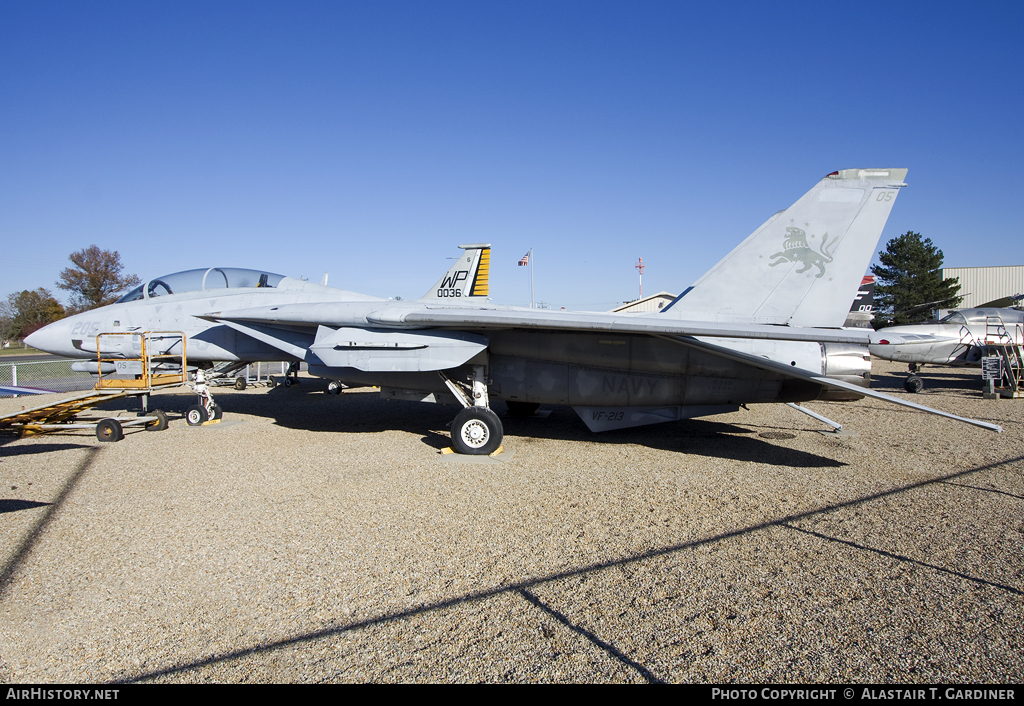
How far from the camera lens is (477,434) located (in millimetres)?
7559

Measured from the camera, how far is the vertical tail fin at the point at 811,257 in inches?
281

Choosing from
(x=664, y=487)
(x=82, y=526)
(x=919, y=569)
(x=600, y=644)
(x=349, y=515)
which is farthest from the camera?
(x=664, y=487)

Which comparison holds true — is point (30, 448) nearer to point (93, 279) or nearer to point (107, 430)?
point (107, 430)

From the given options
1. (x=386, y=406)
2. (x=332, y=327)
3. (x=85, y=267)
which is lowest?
(x=386, y=406)

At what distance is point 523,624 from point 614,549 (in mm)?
1304

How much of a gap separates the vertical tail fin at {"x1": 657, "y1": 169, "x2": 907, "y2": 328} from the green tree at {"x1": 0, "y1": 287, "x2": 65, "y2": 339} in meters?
53.0

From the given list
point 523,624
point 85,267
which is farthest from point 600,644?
point 85,267

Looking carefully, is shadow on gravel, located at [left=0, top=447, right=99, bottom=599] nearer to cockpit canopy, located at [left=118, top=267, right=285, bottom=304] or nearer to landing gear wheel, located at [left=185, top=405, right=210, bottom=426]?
landing gear wheel, located at [left=185, top=405, right=210, bottom=426]

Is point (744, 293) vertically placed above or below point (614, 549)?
above

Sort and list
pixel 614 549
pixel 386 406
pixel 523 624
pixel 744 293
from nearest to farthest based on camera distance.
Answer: pixel 523 624
pixel 614 549
pixel 744 293
pixel 386 406

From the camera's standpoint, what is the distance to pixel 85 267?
44750mm

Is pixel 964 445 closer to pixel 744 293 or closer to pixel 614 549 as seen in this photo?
pixel 744 293

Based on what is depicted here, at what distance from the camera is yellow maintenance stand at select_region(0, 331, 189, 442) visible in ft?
28.0

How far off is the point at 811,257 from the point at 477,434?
5.04 meters
